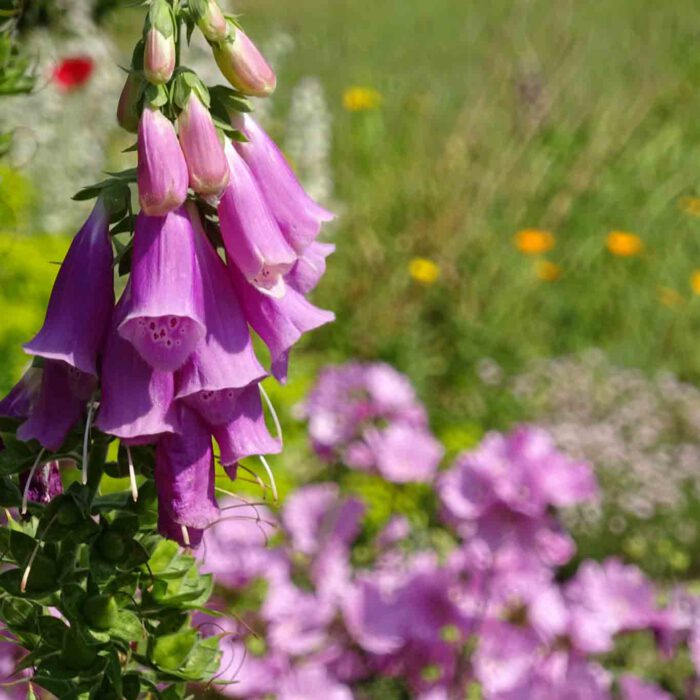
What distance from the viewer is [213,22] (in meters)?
0.88

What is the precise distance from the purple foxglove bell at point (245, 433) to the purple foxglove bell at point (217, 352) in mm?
18

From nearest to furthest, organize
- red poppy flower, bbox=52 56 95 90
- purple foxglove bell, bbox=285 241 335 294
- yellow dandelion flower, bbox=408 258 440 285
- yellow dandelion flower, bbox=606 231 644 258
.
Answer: purple foxglove bell, bbox=285 241 335 294
red poppy flower, bbox=52 56 95 90
yellow dandelion flower, bbox=408 258 440 285
yellow dandelion flower, bbox=606 231 644 258

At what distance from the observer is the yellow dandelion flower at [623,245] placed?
5.36 meters

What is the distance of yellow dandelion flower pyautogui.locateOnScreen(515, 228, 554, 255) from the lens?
516 cm

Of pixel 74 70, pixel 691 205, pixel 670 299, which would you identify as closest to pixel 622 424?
pixel 670 299

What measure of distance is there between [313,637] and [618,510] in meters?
1.86

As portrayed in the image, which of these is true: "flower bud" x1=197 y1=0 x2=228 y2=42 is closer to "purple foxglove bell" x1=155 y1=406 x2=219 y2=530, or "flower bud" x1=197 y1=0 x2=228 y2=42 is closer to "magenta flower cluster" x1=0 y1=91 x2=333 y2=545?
"magenta flower cluster" x1=0 y1=91 x2=333 y2=545

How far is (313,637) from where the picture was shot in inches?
76.7

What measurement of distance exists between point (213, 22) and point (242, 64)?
5cm

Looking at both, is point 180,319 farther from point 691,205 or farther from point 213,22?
point 691,205

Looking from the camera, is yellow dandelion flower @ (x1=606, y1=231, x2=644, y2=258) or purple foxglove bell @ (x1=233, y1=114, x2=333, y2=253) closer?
purple foxglove bell @ (x1=233, y1=114, x2=333, y2=253)

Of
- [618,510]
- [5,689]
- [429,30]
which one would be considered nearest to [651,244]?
[429,30]

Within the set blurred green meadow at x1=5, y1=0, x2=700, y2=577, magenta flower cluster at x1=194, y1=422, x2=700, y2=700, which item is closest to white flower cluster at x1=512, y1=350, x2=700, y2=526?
blurred green meadow at x1=5, y1=0, x2=700, y2=577

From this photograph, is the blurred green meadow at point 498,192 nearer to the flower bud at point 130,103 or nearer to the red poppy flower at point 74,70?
A: the red poppy flower at point 74,70
